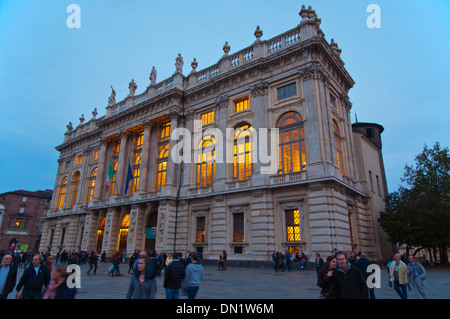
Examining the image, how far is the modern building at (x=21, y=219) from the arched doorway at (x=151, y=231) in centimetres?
4631

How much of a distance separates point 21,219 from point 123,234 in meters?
45.7

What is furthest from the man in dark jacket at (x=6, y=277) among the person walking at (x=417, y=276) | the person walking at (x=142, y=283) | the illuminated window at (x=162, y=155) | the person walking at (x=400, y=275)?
the illuminated window at (x=162, y=155)

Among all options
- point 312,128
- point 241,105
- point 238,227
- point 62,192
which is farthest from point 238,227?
point 62,192

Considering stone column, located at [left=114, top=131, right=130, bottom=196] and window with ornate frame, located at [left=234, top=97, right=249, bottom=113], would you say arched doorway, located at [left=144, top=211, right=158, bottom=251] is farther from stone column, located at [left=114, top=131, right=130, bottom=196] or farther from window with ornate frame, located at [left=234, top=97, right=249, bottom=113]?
window with ornate frame, located at [left=234, top=97, right=249, bottom=113]

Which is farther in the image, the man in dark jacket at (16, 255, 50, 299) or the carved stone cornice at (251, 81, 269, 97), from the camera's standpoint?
the carved stone cornice at (251, 81, 269, 97)

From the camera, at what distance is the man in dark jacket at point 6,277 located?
668 centimetres

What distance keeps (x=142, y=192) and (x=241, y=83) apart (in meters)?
16.0

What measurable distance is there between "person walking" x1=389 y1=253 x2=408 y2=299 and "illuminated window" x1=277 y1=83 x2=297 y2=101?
19.3m

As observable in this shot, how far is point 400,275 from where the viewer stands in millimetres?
8648

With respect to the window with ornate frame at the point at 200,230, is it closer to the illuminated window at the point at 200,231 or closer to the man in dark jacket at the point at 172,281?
the illuminated window at the point at 200,231

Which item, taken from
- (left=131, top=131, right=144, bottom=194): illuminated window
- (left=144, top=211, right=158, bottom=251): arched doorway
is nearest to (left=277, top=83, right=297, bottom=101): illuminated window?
(left=144, top=211, right=158, bottom=251): arched doorway

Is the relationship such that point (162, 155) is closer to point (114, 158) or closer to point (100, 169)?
point (114, 158)

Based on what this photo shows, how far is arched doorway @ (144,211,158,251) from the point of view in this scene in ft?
101
